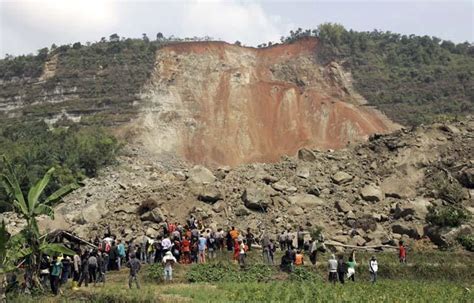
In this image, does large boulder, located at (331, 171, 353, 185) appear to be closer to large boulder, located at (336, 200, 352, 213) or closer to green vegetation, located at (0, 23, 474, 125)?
large boulder, located at (336, 200, 352, 213)

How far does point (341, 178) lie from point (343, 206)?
292cm

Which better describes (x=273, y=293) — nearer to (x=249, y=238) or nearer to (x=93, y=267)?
(x=93, y=267)

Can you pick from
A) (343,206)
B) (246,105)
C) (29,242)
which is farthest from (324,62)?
(29,242)

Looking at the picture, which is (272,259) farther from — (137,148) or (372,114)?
(372,114)

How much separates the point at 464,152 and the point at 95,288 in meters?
24.3

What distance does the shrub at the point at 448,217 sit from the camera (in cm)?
3073

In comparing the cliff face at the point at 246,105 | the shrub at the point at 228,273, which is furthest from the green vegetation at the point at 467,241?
the cliff face at the point at 246,105

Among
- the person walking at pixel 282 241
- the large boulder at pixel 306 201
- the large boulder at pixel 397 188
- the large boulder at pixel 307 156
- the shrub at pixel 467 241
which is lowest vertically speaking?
the shrub at pixel 467 241

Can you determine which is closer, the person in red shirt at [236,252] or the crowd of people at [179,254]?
the crowd of people at [179,254]

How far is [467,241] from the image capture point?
2967 cm

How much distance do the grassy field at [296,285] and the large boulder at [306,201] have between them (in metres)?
5.34

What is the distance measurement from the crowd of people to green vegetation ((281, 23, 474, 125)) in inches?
1368

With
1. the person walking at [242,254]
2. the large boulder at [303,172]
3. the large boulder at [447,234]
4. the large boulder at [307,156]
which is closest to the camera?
the person walking at [242,254]

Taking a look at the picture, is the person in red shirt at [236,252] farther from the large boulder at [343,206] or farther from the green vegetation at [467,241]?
the green vegetation at [467,241]
